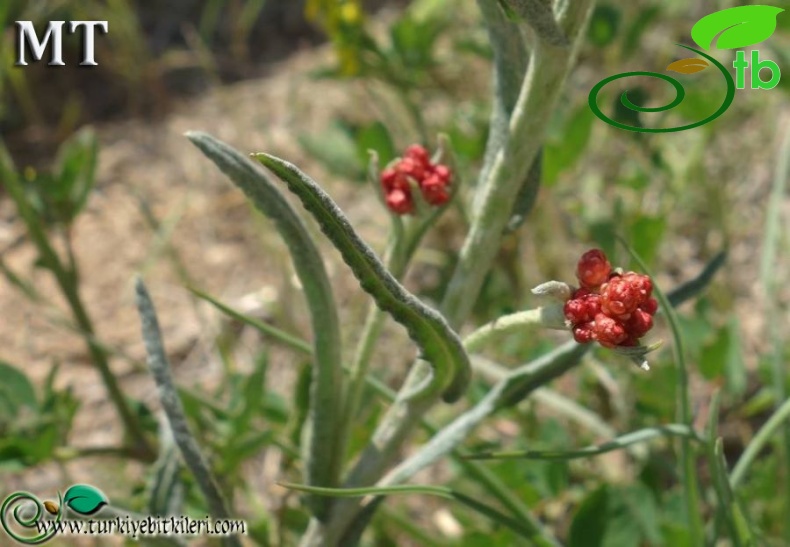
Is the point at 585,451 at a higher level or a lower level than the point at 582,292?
lower

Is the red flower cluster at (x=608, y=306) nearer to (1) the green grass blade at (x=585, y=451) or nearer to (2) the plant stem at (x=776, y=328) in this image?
(1) the green grass blade at (x=585, y=451)

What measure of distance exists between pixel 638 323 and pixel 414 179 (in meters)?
0.25

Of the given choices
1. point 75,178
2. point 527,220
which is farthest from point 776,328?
point 75,178

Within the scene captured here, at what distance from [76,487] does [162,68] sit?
1769 millimetres

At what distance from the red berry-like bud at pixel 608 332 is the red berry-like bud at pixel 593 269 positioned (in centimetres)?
4

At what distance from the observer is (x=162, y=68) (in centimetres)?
257

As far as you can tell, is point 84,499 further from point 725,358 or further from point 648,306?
point 725,358

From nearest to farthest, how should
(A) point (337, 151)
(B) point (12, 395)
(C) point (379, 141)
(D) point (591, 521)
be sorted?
(D) point (591, 521) < (B) point (12, 395) < (C) point (379, 141) < (A) point (337, 151)

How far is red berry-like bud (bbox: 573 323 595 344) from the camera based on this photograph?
68 cm

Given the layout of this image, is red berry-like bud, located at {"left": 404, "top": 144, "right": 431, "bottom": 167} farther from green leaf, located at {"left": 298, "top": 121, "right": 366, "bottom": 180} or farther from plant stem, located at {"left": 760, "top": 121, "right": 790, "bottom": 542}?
green leaf, located at {"left": 298, "top": 121, "right": 366, "bottom": 180}

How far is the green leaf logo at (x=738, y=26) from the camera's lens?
1314 mm

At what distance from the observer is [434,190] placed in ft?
2.79

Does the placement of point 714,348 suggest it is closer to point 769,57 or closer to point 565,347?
point 565,347

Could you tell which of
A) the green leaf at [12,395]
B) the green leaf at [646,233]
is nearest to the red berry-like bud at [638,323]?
the green leaf at [646,233]
